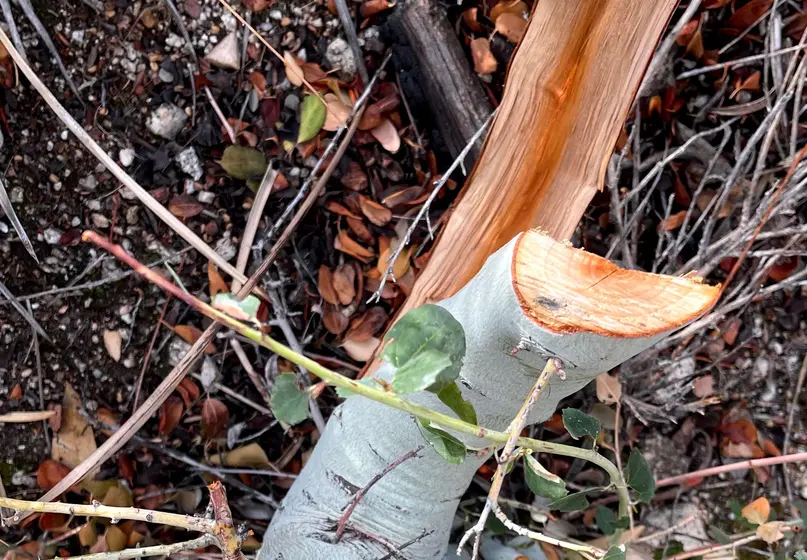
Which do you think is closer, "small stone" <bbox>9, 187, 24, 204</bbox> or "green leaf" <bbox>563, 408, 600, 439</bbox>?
"green leaf" <bbox>563, 408, 600, 439</bbox>

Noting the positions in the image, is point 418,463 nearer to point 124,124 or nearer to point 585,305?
point 585,305

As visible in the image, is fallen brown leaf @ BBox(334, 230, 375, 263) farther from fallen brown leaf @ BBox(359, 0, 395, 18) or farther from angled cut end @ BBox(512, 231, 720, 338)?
angled cut end @ BBox(512, 231, 720, 338)

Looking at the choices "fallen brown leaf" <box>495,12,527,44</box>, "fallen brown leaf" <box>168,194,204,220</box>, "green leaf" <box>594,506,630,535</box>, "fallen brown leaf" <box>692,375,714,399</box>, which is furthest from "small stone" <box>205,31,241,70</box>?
"fallen brown leaf" <box>692,375,714,399</box>

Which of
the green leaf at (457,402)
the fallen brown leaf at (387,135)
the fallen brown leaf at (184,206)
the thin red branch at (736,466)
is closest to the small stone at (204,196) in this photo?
the fallen brown leaf at (184,206)

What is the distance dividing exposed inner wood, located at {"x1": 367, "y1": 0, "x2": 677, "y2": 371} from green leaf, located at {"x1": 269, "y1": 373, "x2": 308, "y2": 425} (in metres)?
0.39

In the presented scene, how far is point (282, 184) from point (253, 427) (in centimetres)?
51

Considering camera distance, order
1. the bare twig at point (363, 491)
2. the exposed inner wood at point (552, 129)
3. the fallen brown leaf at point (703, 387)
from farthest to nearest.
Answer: the fallen brown leaf at point (703, 387) → the exposed inner wood at point (552, 129) → the bare twig at point (363, 491)

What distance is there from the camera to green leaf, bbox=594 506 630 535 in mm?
1043

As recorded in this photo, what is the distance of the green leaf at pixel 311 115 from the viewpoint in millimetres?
1203

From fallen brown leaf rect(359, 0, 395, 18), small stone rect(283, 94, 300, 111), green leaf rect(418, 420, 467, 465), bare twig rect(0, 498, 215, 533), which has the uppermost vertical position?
fallen brown leaf rect(359, 0, 395, 18)

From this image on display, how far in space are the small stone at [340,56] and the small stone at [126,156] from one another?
42cm

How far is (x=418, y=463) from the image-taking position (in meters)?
0.84

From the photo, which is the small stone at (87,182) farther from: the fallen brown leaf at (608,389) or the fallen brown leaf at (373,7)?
the fallen brown leaf at (608,389)

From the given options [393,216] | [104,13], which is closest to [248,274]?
[393,216]
